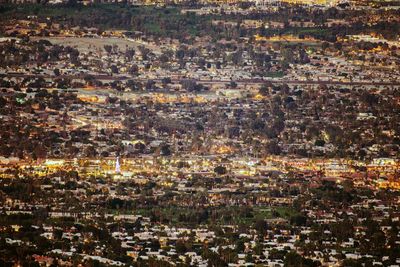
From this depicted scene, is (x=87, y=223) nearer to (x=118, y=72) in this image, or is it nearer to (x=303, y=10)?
(x=118, y=72)

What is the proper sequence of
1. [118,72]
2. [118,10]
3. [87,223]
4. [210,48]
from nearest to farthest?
1. [87,223]
2. [118,72]
3. [210,48]
4. [118,10]

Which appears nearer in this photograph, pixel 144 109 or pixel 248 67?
pixel 144 109

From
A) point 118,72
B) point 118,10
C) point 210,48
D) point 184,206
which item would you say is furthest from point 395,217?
point 118,10

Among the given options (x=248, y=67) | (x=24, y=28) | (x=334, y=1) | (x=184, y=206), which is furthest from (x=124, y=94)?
(x=334, y=1)

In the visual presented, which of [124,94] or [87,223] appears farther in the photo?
[124,94]

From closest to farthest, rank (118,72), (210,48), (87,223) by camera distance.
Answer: (87,223) → (118,72) → (210,48)

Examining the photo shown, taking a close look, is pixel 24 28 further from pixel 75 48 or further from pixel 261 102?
pixel 261 102

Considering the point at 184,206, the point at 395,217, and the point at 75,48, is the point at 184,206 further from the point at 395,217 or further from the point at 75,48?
the point at 75,48

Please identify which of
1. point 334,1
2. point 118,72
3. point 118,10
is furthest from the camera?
point 334,1

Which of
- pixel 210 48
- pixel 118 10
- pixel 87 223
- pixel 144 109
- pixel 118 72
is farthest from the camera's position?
pixel 118 10
